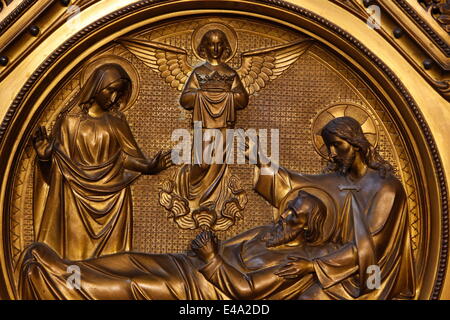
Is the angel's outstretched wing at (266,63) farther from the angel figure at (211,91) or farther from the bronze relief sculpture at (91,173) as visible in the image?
the bronze relief sculpture at (91,173)

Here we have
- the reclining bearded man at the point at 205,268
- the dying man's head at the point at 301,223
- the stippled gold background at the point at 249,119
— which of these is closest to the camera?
the reclining bearded man at the point at 205,268

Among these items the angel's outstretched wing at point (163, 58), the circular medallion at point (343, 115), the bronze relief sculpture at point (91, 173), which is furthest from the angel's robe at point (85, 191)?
the circular medallion at point (343, 115)

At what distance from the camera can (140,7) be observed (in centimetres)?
533

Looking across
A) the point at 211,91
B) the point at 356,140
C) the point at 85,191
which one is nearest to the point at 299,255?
the point at 356,140

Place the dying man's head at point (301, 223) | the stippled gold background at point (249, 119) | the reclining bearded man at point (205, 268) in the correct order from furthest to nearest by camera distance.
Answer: the stippled gold background at point (249, 119)
the dying man's head at point (301, 223)
the reclining bearded man at point (205, 268)

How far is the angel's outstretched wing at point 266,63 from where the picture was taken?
5434 millimetres

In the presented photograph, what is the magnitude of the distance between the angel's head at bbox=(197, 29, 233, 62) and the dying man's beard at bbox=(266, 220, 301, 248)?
91 cm

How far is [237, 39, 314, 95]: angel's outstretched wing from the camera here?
5.43m

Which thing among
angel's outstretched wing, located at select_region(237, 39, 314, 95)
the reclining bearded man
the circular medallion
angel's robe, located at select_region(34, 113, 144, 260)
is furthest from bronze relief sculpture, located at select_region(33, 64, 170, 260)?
the circular medallion

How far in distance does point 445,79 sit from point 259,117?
0.95 m

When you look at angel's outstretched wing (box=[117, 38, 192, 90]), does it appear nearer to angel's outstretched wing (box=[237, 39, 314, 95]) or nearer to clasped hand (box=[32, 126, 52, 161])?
angel's outstretched wing (box=[237, 39, 314, 95])

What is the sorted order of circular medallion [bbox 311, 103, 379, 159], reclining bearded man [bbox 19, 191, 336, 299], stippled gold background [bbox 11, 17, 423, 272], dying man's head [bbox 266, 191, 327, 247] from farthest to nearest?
1. circular medallion [bbox 311, 103, 379, 159]
2. stippled gold background [bbox 11, 17, 423, 272]
3. dying man's head [bbox 266, 191, 327, 247]
4. reclining bearded man [bbox 19, 191, 336, 299]

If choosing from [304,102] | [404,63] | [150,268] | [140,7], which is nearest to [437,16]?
[404,63]

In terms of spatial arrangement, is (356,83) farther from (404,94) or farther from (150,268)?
(150,268)
